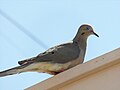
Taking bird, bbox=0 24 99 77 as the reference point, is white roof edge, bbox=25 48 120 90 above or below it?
below

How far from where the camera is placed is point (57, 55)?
383cm

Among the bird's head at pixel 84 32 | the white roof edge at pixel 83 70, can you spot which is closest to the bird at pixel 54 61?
the bird's head at pixel 84 32

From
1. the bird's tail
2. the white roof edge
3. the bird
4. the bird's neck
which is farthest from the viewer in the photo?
the bird's neck

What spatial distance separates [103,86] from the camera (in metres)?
2.62

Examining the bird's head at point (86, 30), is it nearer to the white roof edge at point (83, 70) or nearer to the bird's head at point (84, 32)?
the bird's head at point (84, 32)

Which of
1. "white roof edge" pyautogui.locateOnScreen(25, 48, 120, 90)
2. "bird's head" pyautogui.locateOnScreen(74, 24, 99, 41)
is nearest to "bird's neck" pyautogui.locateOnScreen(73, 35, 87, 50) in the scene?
"bird's head" pyautogui.locateOnScreen(74, 24, 99, 41)

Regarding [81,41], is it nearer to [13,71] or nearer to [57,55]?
[57,55]

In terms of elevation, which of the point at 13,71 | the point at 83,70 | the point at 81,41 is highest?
the point at 81,41

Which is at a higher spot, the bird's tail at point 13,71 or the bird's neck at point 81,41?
the bird's neck at point 81,41

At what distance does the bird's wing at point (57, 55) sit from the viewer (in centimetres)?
381

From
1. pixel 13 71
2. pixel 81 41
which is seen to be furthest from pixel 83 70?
pixel 81 41

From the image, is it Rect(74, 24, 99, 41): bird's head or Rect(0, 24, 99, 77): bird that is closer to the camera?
Rect(0, 24, 99, 77): bird

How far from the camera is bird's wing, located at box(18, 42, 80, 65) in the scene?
12.5ft

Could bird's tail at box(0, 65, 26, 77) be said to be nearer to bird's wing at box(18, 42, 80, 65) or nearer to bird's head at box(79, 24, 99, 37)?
bird's wing at box(18, 42, 80, 65)
